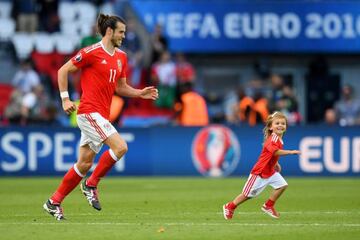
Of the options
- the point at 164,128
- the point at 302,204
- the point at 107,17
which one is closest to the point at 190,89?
the point at 164,128

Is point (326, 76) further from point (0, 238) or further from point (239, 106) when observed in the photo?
point (0, 238)

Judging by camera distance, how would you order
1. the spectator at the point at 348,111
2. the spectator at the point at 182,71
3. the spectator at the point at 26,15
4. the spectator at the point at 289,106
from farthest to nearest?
the spectator at the point at 26,15, the spectator at the point at 182,71, the spectator at the point at 348,111, the spectator at the point at 289,106

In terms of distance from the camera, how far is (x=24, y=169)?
70.9 feet

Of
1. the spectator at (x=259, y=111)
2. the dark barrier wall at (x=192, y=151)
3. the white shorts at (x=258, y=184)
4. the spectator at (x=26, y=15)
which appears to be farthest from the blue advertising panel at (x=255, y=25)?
the white shorts at (x=258, y=184)

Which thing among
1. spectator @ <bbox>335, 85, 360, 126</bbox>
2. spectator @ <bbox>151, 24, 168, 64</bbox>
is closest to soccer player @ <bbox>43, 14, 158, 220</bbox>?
spectator @ <bbox>151, 24, 168, 64</bbox>

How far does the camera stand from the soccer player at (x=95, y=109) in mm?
11594

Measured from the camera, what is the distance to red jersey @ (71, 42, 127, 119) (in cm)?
1166

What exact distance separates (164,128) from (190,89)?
55.2 inches

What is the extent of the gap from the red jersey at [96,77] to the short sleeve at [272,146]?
1.96 metres

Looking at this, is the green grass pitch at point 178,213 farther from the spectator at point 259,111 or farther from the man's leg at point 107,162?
the spectator at point 259,111

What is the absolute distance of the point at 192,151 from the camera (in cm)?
2178

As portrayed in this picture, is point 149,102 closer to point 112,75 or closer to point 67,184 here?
point 112,75

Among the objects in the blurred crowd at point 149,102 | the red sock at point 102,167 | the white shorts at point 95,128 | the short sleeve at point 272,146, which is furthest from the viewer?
the blurred crowd at point 149,102

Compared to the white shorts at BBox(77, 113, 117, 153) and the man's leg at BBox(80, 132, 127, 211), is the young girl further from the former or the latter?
the white shorts at BBox(77, 113, 117, 153)
